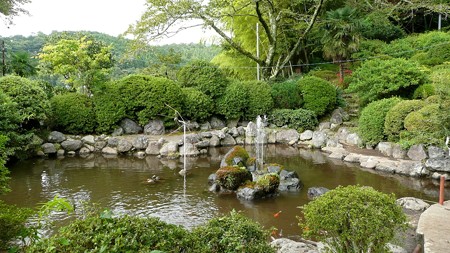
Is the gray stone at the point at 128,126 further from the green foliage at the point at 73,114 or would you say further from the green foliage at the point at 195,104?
the green foliage at the point at 195,104

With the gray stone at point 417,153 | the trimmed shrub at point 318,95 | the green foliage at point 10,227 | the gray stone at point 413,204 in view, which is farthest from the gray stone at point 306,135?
the green foliage at point 10,227

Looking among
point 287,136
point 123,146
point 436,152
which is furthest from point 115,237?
point 287,136

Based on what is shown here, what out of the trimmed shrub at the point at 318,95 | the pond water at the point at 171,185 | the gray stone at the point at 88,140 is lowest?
the pond water at the point at 171,185

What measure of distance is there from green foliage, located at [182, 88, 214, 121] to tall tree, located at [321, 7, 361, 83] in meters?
8.45

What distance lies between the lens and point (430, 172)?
11.8 meters

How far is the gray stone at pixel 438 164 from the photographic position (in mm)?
11367

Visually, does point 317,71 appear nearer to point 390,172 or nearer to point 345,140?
point 345,140

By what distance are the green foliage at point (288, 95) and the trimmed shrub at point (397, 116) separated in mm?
6446

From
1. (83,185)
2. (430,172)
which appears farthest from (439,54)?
(83,185)

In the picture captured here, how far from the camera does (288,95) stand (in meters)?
20.4

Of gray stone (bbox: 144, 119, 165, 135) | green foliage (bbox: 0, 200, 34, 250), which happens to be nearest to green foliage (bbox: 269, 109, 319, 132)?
gray stone (bbox: 144, 119, 165, 135)

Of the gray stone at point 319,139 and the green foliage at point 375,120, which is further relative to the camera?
the gray stone at point 319,139

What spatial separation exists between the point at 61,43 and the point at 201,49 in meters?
28.6

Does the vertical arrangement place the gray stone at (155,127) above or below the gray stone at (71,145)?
above
